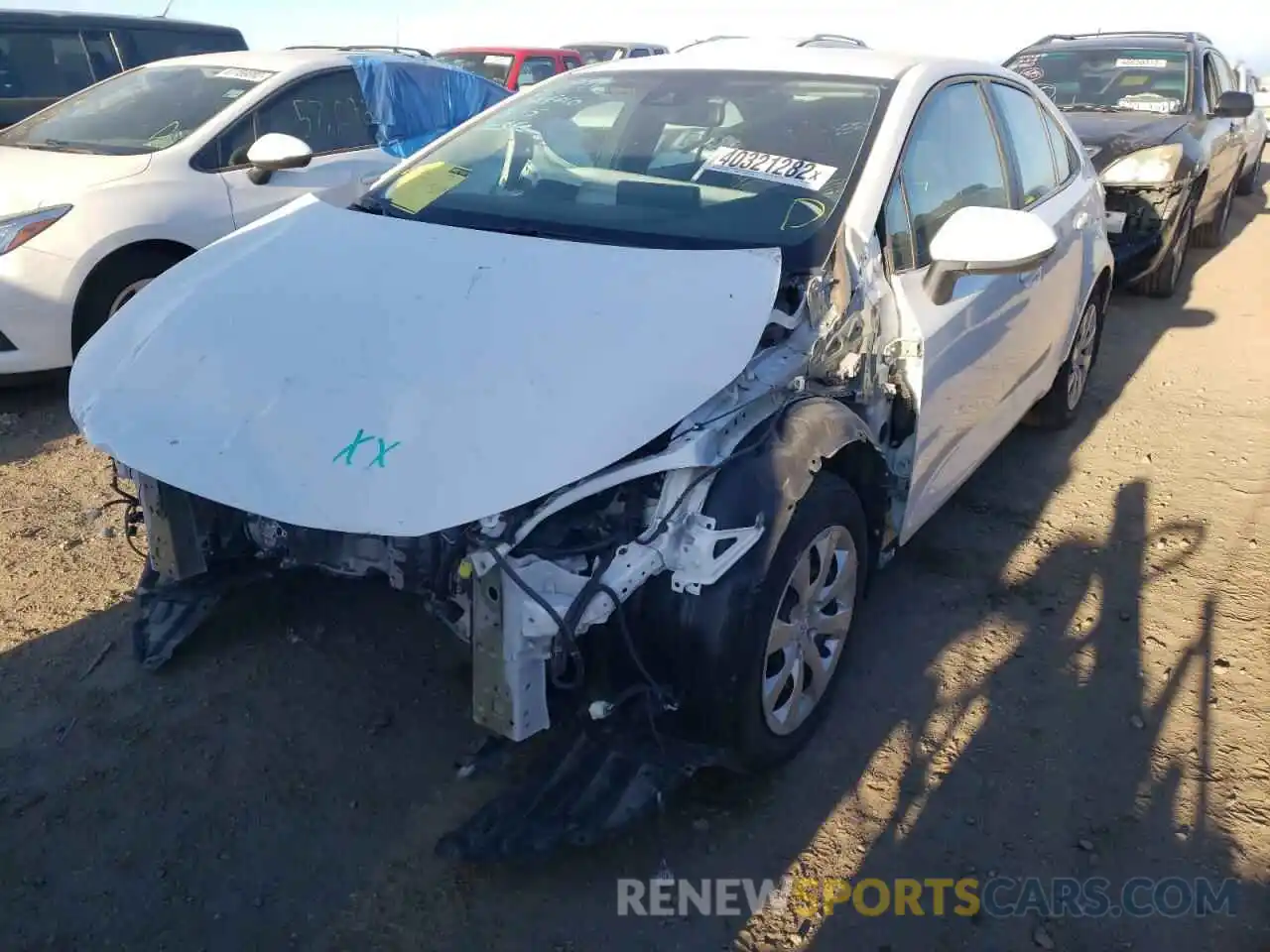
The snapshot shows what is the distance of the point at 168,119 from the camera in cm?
552

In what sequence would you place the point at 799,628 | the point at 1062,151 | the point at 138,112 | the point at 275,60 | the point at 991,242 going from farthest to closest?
the point at 275,60 < the point at 138,112 < the point at 1062,151 < the point at 991,242 < the point at 799,628

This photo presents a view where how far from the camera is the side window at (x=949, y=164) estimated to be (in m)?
3.00

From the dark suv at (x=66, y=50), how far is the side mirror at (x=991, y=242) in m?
7.05

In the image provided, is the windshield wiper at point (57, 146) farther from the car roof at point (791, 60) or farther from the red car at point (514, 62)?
the red car at point (514, 62)

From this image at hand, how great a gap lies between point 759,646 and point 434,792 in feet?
3.17

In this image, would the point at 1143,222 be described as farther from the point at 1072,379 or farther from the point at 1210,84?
the point at 1072,379

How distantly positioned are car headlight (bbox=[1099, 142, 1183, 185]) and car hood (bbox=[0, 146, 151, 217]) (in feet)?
19.6

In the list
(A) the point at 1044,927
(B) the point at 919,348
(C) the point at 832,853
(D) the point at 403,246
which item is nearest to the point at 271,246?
(D) the point at 403,246

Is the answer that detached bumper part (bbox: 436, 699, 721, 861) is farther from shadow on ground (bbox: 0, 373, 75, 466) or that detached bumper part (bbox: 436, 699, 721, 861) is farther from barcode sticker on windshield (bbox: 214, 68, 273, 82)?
barcode sticker on windshield (bbox: 214, 68, 273, 82)

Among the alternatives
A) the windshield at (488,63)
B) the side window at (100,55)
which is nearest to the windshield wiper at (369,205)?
the side window at (100,55)

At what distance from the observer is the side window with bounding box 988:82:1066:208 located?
12.4 ft

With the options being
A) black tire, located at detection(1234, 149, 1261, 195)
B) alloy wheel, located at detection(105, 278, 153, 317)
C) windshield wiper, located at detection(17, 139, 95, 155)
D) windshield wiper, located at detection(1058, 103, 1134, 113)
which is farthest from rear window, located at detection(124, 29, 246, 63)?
black tire, located at detection(1234, 149, 1261, 195)

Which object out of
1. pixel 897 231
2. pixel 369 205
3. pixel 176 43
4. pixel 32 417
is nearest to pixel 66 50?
pixel 176 43

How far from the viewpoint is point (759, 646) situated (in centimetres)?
228
